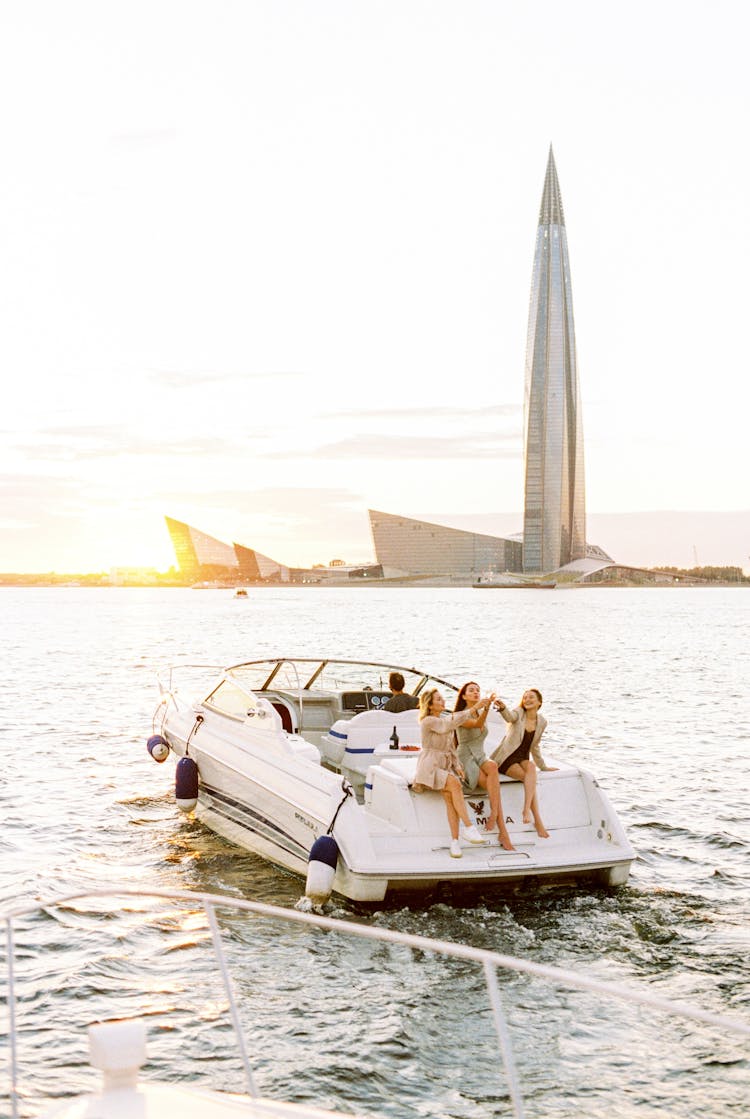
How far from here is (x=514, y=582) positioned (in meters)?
185

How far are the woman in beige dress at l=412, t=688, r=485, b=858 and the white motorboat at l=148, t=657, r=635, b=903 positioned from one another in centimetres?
11

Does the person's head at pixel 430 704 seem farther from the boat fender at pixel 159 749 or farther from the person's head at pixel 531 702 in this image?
the boat fender at pixel 159 749

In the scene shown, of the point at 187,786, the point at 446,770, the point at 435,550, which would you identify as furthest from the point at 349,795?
→ the point at 435,550

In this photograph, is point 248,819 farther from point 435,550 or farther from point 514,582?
point 435,550

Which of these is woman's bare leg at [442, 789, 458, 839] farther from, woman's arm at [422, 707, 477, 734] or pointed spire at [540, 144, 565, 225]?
pointed spire at [540, 144, 565, 225]

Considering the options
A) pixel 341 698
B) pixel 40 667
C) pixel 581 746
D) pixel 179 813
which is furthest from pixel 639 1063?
pixel 40 667

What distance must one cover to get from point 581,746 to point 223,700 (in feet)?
30.3

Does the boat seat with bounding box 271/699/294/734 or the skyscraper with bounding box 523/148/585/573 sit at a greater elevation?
the skyscraper with bounding box 523/148/585/573

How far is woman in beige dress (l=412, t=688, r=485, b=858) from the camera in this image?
860cm

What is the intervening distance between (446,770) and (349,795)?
0.78 m

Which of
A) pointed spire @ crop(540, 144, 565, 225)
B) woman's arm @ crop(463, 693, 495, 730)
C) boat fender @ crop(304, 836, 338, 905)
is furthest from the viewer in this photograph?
pointed spire @ crop(540, 144, 565, 225)

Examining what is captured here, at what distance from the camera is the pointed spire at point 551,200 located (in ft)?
543

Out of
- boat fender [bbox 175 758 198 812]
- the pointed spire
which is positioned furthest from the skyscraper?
boat fender [bbox 175 758 198 812]

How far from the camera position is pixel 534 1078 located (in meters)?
5.96
